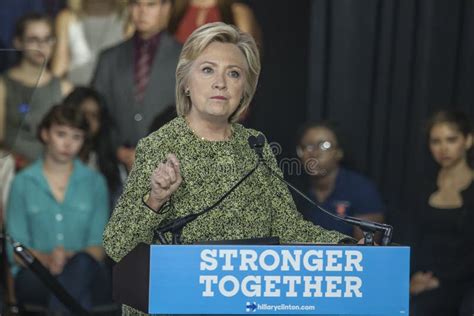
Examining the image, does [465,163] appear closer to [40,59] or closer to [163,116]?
[163,116]

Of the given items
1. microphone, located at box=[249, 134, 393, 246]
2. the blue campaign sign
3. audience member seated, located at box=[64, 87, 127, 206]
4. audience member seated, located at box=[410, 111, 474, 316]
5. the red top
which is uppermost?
the red top

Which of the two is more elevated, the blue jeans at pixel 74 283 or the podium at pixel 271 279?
the blue jeans at pixel 74 283

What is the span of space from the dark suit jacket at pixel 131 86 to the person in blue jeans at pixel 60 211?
188mm

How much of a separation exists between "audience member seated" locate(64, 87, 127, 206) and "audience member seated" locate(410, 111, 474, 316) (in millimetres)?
1374

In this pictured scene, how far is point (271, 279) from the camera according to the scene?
189 cm

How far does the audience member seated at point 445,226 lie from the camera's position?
4.05 meters

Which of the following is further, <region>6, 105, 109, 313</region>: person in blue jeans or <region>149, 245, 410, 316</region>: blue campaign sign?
<region>6, 105, 109, 313</region>: person in blue jeans

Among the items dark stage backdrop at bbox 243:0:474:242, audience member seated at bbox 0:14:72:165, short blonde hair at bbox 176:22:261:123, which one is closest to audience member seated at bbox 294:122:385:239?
dark stage backdrop at bbox 243:0:474:242

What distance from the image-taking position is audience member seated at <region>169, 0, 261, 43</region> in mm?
4004

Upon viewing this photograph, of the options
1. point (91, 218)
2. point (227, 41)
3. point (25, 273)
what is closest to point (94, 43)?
point (91, 218)

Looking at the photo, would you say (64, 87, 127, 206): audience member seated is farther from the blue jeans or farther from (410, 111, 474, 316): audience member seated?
(410, 111, 474, 316): audience member seated

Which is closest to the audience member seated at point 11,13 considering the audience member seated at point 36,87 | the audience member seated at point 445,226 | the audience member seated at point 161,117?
the audience member seated at point 36,87

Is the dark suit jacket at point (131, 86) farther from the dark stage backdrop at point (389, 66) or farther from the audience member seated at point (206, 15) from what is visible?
the dark stage backdrop at point (389, 66)

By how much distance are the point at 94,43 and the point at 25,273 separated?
3.62 feet
